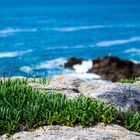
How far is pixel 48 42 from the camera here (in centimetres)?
8275

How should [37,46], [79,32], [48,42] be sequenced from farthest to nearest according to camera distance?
[79,32]
[48,42]
[37,46]

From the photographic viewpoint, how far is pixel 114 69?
165 ft

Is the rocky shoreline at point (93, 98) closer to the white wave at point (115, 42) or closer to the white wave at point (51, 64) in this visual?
the white wave at point (51, 64)

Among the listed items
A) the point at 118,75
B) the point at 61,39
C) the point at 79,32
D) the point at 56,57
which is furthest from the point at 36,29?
the point at 118,75

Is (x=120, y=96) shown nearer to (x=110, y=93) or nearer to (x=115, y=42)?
(x=110, y=93)

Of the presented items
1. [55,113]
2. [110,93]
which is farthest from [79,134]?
[110,93]

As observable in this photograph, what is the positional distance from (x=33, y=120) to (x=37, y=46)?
222 feet

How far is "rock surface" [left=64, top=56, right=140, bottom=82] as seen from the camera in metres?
49.0

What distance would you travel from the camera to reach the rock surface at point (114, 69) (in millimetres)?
49025

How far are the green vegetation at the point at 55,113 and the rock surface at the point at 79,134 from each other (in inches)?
5.9

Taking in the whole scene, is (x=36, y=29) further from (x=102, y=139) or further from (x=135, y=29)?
(x=102, y=139)

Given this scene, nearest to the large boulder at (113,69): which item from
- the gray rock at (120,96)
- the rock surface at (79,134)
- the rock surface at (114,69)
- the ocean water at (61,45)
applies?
the rock surface at (114,69)

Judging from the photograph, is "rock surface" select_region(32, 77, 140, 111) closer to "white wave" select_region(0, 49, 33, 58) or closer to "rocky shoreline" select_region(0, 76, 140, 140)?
"rocky shoreline" select_region(0, 76, 140, 140)

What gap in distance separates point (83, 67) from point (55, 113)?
48166 mm
